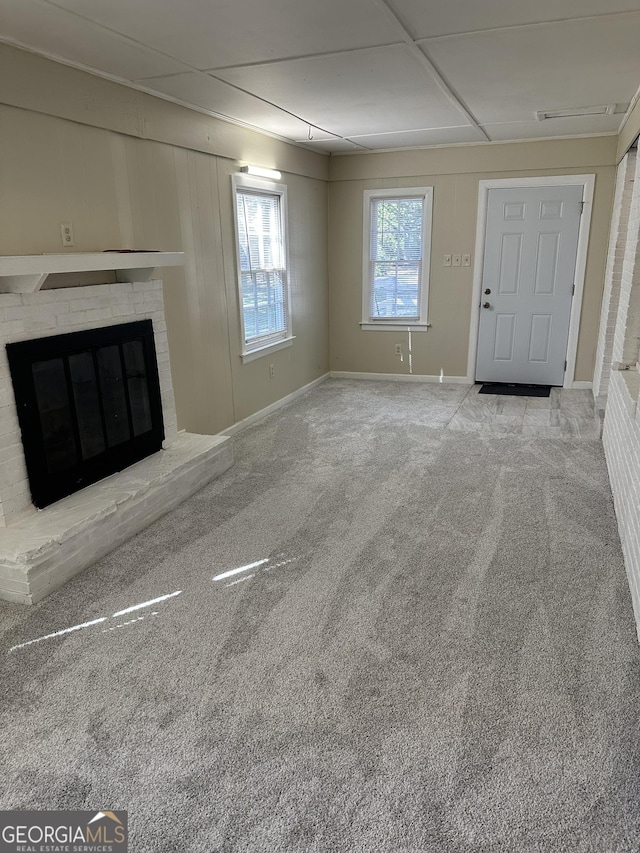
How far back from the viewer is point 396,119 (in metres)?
4.45

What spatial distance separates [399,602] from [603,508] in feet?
5.03

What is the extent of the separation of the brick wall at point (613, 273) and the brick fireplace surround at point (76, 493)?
12.3 ft

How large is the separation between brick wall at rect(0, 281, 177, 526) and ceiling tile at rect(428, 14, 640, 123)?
2040 millimetres

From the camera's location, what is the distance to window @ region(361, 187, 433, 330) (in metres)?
6.14

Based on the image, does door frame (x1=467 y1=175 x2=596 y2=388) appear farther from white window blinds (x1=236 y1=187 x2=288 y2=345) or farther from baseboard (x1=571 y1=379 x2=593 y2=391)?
white window blinds (x1=236 y1=187 x2=288 y2=345)

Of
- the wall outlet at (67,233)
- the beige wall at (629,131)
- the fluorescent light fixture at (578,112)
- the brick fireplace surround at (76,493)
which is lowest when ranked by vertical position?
the brick fireplace surround at (76,493)

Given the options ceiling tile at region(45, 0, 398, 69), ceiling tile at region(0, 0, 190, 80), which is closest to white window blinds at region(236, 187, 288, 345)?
ceiling tile at region(0, 0, 190, 80)

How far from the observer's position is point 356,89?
3.48 meters

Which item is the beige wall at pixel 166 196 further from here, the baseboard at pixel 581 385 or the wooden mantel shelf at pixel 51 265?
the baseboard at pixel 581 385

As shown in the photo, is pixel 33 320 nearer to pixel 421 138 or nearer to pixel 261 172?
pixel 261 172

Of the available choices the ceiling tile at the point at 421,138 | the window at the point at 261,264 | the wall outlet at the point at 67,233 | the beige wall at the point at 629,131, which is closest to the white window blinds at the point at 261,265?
the window at the point at 261,264

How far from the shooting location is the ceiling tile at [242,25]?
223cm

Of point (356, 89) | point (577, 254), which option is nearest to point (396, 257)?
point (577, 254)

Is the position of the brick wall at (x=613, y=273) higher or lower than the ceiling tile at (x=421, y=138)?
lower
